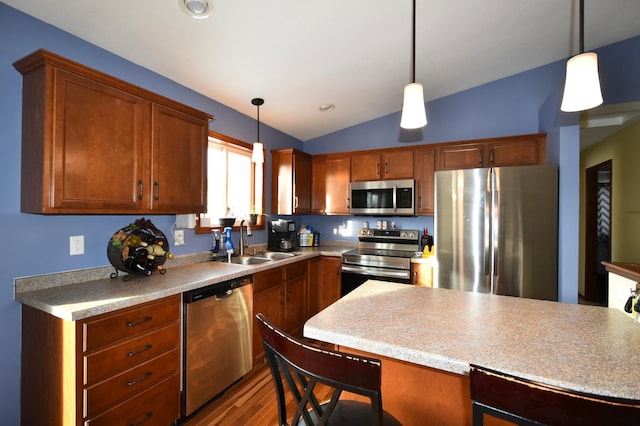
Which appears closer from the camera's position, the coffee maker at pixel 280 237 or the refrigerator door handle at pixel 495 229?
the refrigerator door handle at pixel 495 229

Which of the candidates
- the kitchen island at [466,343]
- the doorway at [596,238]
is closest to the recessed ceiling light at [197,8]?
the kitchen island at [466,343]

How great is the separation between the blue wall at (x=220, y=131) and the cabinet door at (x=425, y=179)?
0.34m

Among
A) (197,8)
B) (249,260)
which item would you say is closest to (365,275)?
(249,260)

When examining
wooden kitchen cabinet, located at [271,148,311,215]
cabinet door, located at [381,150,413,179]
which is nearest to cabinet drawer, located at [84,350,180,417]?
wooden kitchen cabinet, located at [271,148,311,215]

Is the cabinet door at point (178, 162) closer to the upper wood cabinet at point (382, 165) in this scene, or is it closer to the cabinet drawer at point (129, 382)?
the cabinet drawer at point (129, 382)

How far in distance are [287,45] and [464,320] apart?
6.90ft

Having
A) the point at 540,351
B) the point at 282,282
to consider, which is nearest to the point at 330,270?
the point at 282,282

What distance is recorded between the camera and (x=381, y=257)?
3.10m

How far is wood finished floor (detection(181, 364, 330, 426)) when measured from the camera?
6.20 feet

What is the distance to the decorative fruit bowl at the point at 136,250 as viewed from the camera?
6.11 ft

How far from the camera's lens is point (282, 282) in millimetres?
2820

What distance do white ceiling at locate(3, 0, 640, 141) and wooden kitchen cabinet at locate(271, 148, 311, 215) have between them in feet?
1.90

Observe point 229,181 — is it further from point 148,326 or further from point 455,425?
point 455,425

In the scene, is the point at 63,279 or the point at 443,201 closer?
the point at 63,279
